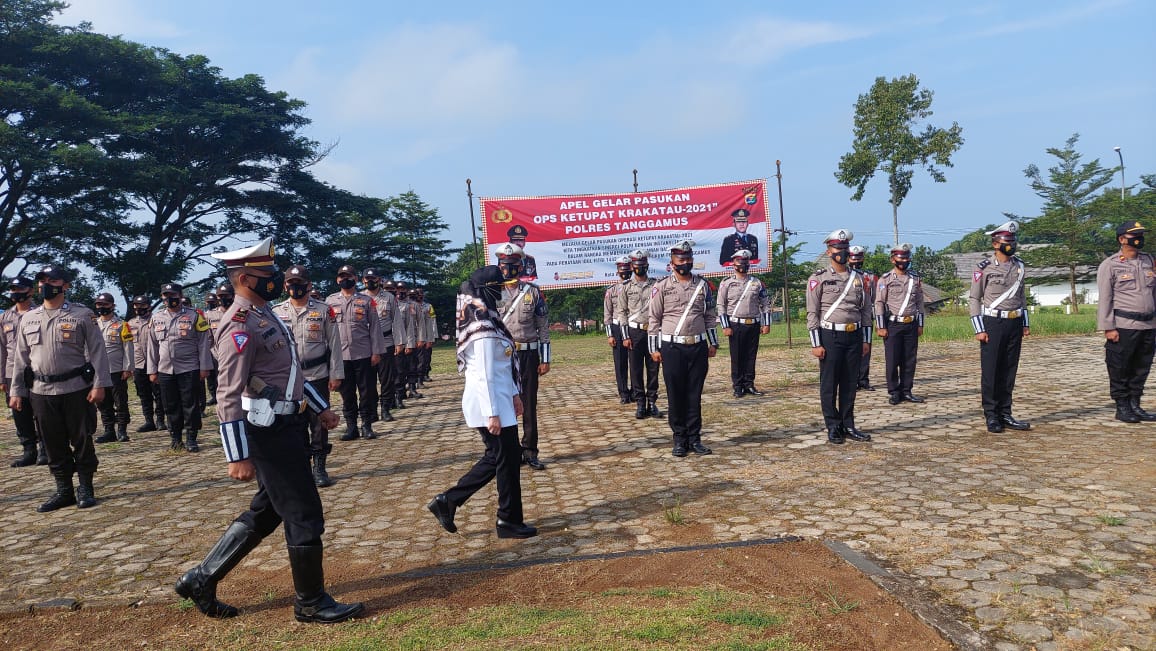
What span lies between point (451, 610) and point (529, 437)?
3.45 metres

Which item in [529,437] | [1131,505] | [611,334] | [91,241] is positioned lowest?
[1131,505]

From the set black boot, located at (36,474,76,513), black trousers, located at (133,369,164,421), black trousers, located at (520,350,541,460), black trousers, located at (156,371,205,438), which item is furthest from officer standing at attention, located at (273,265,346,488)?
→ black trousers, located at (133,369,164,421)

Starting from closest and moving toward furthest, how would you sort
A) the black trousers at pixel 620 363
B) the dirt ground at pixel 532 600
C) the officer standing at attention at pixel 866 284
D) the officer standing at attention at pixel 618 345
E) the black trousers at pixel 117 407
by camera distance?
the dirt ground at pixel 532 600
the officer standing at attention at pixel 866 284
the black trousers at pixel 117 407
the officer standing at attention at pixel 618 345
the black trousers at pixel 620 363

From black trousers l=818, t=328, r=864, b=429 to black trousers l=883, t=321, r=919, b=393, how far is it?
2.75 m

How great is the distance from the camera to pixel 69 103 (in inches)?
995

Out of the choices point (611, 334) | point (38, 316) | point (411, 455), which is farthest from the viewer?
point (611, 334)

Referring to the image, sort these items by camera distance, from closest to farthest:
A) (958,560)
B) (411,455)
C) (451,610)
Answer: (451,610), (958,560), (411,455)

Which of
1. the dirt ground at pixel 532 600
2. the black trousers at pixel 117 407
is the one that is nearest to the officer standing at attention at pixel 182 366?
the black trousers at pixel 117 407

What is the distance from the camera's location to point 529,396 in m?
7.02

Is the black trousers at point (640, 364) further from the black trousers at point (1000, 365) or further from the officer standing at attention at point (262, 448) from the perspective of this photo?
the officer standing at attention at point (262, 448)

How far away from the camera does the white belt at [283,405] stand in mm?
3820

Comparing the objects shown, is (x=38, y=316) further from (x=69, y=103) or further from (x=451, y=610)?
(x=69, y=103)

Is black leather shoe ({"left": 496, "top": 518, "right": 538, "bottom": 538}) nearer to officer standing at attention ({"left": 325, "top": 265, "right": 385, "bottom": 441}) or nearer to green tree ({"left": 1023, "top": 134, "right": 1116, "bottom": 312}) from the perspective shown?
officer standing at attention ({"left": 325, "top": 265, "right": 385, "bottom": 441})

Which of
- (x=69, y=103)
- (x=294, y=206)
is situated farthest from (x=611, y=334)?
(x=294, y=206)
